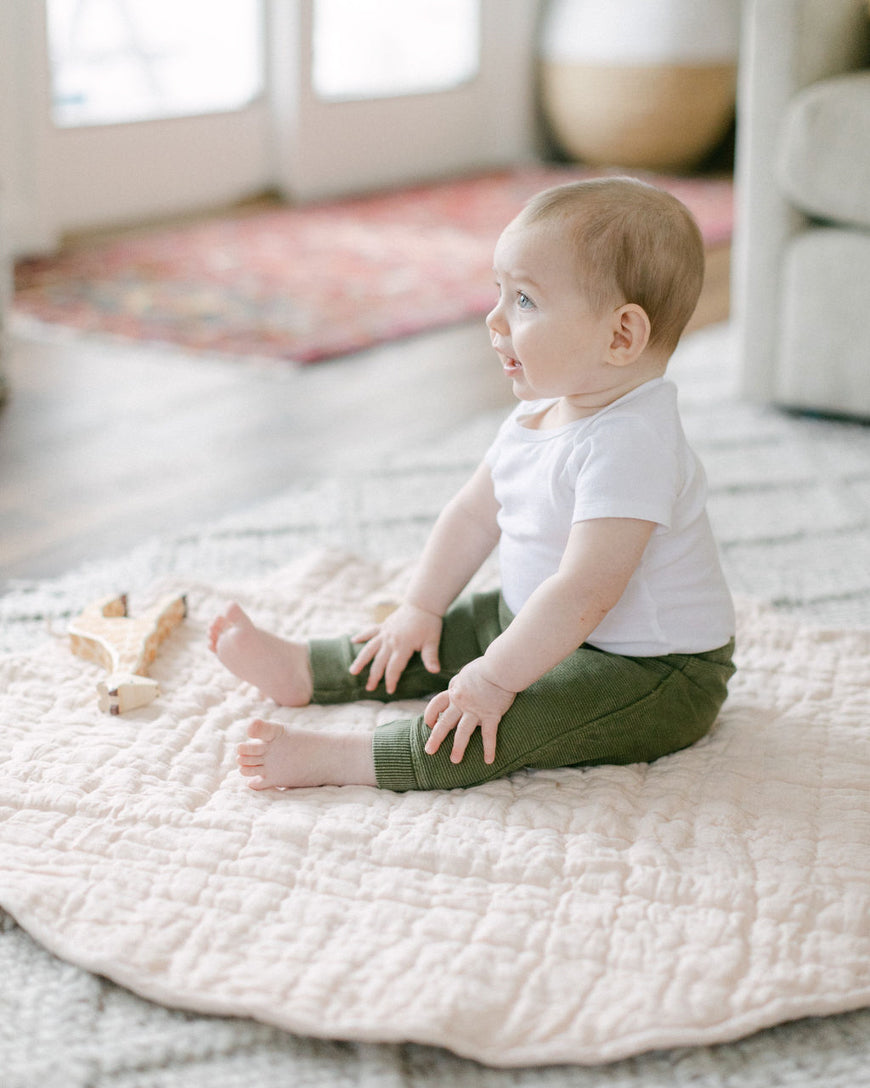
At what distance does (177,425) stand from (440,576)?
2.64 feet

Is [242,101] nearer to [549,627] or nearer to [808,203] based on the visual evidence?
[808,203]

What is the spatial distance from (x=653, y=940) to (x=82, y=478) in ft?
3.27

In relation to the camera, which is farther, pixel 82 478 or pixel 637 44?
pixel 637 44

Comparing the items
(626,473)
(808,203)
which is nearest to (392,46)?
(808,203)

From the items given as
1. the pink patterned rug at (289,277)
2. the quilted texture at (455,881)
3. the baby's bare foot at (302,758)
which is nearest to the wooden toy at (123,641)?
the quilted texture at (455,881)

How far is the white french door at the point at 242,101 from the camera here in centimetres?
261

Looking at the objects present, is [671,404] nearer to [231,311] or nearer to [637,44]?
[231,311]

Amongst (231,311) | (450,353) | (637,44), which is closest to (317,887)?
(450,353)

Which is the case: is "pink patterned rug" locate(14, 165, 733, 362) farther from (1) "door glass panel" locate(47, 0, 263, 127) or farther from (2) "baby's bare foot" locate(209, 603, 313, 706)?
(2) "baby's bare foot" locate(209, 603, 313, 706)

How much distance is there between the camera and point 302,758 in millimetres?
895

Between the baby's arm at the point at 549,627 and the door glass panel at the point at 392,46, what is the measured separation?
8.68 ft

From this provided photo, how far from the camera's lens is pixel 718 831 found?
0.85m

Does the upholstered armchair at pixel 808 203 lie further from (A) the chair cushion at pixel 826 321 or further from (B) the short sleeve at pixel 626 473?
(B) the short sleeve at pixel 626 473

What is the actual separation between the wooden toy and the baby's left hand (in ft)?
0.79
